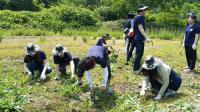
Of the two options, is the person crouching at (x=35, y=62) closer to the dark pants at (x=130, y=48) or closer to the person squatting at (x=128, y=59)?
the person squatting at (x=128, y=59)

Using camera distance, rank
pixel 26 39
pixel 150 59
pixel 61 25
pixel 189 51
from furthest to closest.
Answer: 1. pixel 61 25
2. pixel 26 39
3. pixel 189 51
4. pixel 150 59

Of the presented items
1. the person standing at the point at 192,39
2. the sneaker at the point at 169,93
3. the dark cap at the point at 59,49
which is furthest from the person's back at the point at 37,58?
the person standing at the point at 192,39

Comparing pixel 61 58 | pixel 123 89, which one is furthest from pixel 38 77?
pixel 123 89

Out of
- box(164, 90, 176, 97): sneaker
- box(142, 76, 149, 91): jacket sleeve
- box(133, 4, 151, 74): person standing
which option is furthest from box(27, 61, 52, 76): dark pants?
box(164, 90, 176, 97): sneaker

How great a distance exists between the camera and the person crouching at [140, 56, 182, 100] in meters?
9.83

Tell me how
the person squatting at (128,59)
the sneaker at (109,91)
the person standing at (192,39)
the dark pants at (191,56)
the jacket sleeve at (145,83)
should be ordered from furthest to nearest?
the dark pants at (191,56) → the person standing at (192,39) → the sneaker at (109,91) → the jacket sleeve at (145,83) → the person squatting at (128,59)

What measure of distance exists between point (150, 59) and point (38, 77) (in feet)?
12.7

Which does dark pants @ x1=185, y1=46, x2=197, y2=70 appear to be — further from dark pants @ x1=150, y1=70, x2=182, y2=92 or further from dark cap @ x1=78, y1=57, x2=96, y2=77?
dark cap @ x1=78, y1=57, x2=96, y2=77

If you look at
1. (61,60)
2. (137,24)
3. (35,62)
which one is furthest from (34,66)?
(137,24)

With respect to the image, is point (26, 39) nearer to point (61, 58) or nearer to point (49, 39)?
point (49, 39)

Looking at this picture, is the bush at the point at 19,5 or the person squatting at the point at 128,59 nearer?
the person squatting at the point at 128,59

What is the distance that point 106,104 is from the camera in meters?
10.3

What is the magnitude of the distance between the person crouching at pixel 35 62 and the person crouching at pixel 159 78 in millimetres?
3118

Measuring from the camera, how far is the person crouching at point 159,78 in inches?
387
